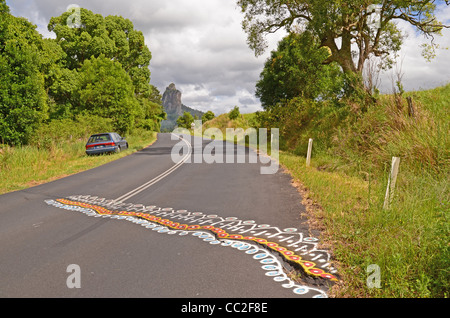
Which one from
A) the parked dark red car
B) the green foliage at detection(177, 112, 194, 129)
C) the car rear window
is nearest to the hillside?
the parked dark red car

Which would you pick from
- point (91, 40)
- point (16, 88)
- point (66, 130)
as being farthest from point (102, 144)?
point (91, 40)

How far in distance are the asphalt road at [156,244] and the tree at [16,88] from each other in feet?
25.1

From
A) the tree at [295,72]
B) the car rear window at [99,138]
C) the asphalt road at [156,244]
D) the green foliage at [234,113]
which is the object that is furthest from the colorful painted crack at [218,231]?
the green foliage at [234,113]

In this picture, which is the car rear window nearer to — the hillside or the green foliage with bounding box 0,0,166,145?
the green foliage with bounding box 0,0,166,145

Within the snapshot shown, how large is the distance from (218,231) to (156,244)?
1190 mm

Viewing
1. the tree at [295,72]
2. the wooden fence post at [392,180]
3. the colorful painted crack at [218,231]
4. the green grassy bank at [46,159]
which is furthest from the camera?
the tree at [295,72]

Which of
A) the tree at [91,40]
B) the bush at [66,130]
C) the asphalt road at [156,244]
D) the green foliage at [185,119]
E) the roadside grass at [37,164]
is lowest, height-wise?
the asphalt road at [156,244]

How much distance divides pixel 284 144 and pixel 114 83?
15791 mm

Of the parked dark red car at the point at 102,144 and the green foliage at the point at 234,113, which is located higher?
the green foliage at the point at 234,113

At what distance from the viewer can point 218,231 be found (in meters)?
5.63

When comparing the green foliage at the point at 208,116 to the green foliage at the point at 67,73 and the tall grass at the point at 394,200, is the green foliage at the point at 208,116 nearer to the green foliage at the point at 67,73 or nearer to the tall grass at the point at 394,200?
the green foliage at the point at 67,73

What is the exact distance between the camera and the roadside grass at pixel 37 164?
37.7 ft

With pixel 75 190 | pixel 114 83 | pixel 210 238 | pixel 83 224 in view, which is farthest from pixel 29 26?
pixel 210 238

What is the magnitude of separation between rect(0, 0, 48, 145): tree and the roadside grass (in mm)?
966
